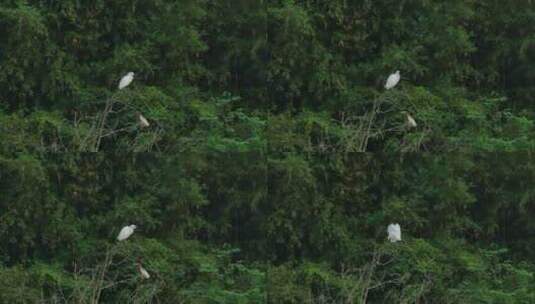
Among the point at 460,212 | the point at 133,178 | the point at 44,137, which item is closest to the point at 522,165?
the point at 460,212

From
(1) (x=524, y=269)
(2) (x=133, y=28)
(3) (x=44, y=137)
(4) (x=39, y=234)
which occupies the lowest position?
(1) (x=524, y=269)

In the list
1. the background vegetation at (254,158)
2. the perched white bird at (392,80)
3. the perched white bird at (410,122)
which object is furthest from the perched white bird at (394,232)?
the perched white bird at (392,80)

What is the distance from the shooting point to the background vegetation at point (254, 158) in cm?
507

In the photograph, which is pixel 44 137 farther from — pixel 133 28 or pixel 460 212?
pixel 460 212

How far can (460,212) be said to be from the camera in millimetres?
5227

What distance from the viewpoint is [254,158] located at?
523cm

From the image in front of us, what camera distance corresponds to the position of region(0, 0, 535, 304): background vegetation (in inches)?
200

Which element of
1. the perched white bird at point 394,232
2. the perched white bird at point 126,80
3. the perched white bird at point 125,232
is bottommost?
the perched white bird at point 394,232

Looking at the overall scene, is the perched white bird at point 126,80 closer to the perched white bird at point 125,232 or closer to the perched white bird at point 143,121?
the perched white bird at point 143,121

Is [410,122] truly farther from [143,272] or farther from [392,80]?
[143,272]

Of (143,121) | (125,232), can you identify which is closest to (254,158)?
(143,121)

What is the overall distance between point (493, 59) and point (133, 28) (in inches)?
73.7

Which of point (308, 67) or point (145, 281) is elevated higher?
point (308, 67)

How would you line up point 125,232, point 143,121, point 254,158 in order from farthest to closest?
point 254,158 < point 143,121 < point 125,232
